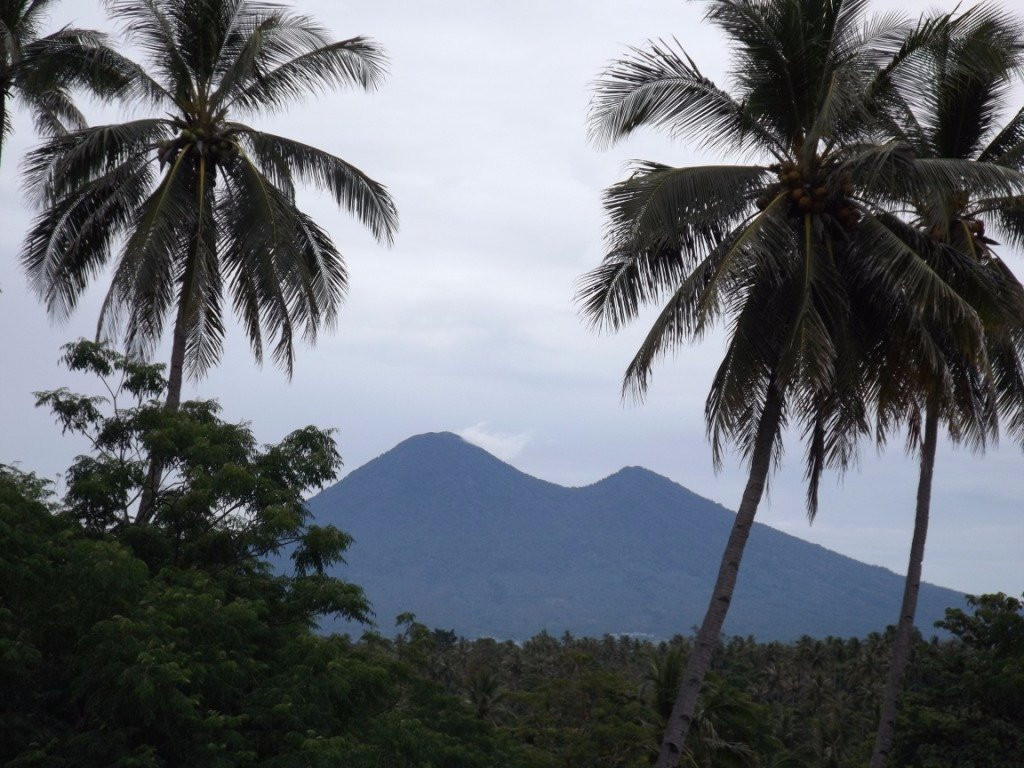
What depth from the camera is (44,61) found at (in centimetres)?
1611

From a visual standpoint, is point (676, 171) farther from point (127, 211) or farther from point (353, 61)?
point (127, 211)

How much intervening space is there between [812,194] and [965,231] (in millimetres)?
4319

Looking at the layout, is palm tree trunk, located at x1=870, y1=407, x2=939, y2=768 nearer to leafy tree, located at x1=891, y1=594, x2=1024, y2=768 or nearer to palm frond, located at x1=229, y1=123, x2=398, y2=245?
leafy tree, located at x1=891, y1=594, x2=1024, y2=768

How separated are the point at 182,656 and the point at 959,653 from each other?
18471mm

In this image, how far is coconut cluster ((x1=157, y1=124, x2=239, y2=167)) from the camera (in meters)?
17.2

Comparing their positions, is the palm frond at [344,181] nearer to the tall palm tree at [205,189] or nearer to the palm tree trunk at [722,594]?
the tall palm tree at [205,189]

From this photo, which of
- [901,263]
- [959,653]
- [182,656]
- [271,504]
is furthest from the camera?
[959,653]

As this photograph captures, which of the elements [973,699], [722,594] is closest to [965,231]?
[722,594]

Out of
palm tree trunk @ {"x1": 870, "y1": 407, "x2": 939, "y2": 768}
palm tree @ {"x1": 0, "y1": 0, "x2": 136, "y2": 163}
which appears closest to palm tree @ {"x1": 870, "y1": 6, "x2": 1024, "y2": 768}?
palm tree trunk @ {"x1": 870, "y1": 407, "x2": 939, "y2": 768}

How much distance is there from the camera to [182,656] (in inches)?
497

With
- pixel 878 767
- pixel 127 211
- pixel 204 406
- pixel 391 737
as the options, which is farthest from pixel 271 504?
pixel 878 767

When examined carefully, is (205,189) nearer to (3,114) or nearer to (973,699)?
Answer: (3,114)

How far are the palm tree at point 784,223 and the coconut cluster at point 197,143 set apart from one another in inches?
234

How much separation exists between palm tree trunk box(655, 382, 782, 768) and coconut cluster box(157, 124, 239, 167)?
8.74 m
